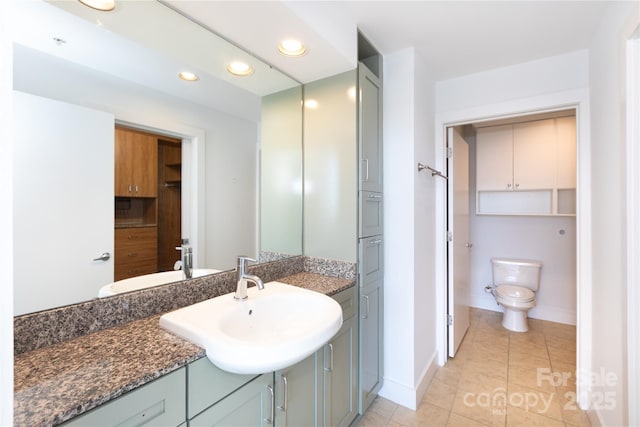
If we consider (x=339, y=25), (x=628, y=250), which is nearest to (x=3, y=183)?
(x=339, y=25)

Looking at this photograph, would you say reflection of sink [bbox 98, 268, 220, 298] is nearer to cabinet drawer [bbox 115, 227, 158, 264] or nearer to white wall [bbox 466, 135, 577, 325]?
cabinet drawer [bbox 115, 227, 158, 264]

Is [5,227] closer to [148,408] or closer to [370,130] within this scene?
[148,408]

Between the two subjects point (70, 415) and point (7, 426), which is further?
point (70, 415)

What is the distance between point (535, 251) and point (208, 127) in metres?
3.60

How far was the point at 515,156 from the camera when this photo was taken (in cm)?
314

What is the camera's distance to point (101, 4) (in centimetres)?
97

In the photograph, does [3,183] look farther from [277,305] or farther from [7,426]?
[277,305]

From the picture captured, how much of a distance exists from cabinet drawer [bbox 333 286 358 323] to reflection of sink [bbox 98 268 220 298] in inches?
26.7

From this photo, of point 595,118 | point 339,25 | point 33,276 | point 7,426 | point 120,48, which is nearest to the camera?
point 7,426

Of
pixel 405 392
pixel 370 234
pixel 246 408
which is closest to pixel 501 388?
pixel 405 392

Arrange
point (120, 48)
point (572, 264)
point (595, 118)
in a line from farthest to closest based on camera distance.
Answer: point (572, 264) → point (595, 118) → point (120, 48)

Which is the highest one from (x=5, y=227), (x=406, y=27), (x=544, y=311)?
(x=406, y=27)

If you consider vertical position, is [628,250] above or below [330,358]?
above

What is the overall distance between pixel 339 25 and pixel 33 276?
163cm
